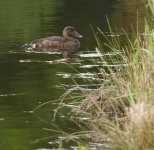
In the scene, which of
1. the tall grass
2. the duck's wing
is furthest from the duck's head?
the tall grass

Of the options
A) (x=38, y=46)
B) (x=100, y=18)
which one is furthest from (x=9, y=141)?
(x=100, y=18)

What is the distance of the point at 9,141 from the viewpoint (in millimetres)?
10891

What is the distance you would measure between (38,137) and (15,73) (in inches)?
237

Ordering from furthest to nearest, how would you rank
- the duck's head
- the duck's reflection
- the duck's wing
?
the duck's head, the duck's wing, the duck's reflection

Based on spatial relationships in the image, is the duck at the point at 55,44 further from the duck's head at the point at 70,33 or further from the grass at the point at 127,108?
the grass at the point at 127,108

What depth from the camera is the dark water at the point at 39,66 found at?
1145 cm

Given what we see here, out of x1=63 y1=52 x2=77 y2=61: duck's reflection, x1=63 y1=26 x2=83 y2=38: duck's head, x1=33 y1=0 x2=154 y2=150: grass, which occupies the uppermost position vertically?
x1=33 y1=0 x2=154 y2=150: grass

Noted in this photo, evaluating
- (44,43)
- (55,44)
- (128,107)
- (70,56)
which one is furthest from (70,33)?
(128,107)

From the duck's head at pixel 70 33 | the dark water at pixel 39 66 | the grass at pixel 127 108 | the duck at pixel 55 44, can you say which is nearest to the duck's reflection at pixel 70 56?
the dark water at pixel 39 66

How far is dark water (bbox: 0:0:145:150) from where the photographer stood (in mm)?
11453

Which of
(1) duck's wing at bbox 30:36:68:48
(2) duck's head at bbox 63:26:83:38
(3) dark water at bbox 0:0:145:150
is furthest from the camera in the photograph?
(2) duck's head at bbox 63:26:83:38

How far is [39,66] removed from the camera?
58.2 feet

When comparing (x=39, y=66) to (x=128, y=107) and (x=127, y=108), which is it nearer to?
(x=128, y=107)

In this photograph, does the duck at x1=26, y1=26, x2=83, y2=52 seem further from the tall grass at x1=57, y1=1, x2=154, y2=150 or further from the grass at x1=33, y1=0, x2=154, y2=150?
the tall grass at x1=57, y1=1, x2=154, y2=150
